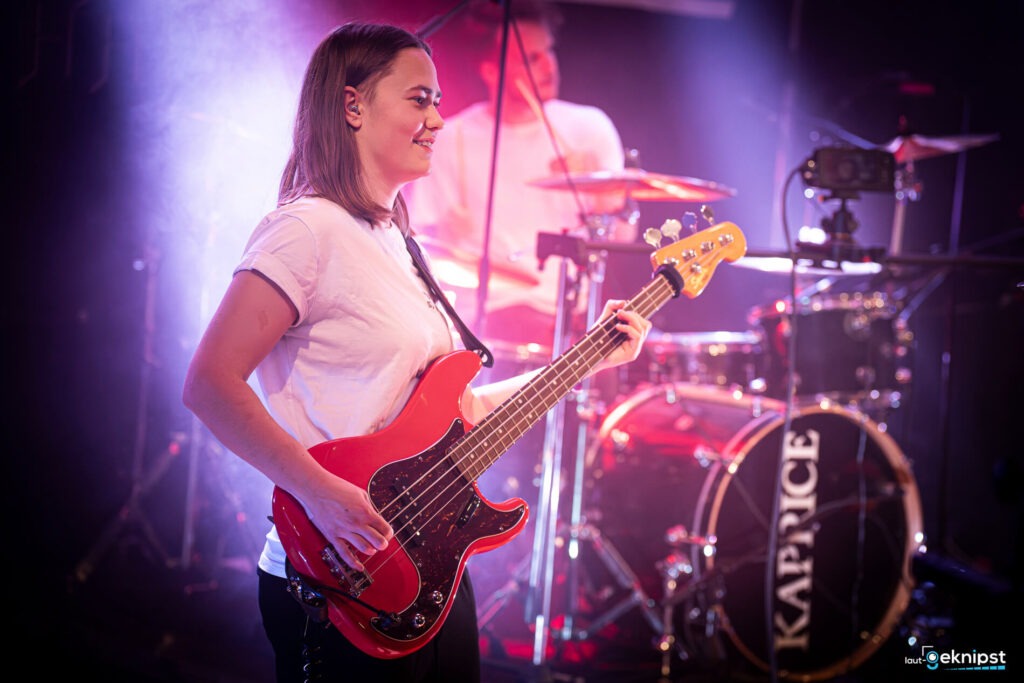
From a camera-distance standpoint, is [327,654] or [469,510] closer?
[327,654]

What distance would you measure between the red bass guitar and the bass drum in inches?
91.1

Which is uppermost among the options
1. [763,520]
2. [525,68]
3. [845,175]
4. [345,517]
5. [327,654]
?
[525,68]

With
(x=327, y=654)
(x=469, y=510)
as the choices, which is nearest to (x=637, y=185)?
(x=469, y=510)

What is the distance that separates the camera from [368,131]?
202 centimetres

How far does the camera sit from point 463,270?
406 centimetres

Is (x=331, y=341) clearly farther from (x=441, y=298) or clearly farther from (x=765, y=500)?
(x=765, y=500)

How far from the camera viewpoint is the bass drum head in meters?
4.21

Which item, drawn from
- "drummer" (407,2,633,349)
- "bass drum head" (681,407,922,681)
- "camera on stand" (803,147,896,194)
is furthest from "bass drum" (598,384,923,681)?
"camera on stand" (803,147,896,194)

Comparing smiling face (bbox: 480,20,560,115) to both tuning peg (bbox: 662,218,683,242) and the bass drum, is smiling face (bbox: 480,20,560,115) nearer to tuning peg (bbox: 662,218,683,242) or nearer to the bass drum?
the bass drum

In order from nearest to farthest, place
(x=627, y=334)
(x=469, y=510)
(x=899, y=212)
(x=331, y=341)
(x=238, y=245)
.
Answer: (x=331, y=341)
(x=469, y=510)
(x=627, y=334)
(x=238, y=245)
(x=899, y=212)

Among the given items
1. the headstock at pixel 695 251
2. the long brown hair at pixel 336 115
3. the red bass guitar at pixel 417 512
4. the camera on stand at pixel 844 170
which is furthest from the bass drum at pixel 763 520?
the long brown hair at pixel 336 115

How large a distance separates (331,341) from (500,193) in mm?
3346

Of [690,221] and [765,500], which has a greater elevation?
[690,221]

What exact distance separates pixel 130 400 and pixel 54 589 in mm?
1196
